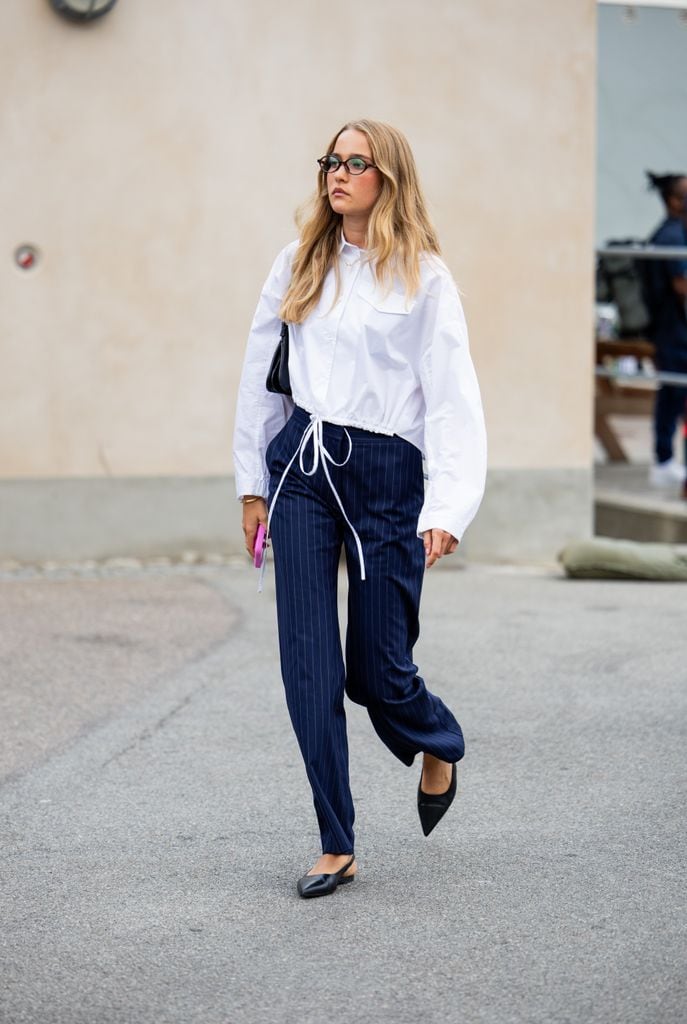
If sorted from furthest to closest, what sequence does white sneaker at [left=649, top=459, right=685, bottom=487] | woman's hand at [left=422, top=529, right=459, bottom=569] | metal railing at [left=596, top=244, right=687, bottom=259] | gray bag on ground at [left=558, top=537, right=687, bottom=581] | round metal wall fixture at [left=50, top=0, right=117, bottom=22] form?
white sneaker at [left=649, top=459, right=685, bottom=487], metal railing at [left=596, top=244, right=687, bottom=259], gray bag on ground at [left=558, top=537, right=687, bottom=581], round metal wall fixture at [left=50, top=0, right=117, bottom=22], woman's hand at [left=422, top=529, right=459, bottom=569]

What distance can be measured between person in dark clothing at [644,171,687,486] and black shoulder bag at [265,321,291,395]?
7.43 metres

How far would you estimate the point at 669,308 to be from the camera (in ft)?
37.2

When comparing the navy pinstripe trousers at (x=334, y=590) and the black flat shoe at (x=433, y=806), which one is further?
the black flat shoe at (x=433, y=806)

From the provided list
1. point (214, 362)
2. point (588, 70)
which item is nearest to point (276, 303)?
point (214, 362)

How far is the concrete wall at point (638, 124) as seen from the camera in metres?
11.2

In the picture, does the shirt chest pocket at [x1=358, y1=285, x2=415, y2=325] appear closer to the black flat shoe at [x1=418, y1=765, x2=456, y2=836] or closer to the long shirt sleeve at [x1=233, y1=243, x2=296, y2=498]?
the long shirt sleeve at [x1=233, y1=243, x2=296, y2=498]

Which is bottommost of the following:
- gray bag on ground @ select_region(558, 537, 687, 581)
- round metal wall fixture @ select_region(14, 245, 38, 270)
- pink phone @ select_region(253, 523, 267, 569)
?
gray bag on ground @ select_region(558, 537, 687, 581)

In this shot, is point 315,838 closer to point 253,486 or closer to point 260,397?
point 253,486

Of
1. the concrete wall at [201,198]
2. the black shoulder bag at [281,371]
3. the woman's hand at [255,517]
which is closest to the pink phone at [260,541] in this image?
the woman's hand at [255,517]

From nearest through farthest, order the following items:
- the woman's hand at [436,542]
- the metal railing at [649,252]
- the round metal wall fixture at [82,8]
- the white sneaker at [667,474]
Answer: the woman's hand at [436,542], the round metal wall fixture at [82,8], the metal railing at [649,252], the white sneaker at [667,474]

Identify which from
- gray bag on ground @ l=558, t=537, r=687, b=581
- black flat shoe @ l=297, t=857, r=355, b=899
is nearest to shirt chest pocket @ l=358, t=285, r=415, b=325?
black flat shoe @ l=297, t=857, r=355, b=899

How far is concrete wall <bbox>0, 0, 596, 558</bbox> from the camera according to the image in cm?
896

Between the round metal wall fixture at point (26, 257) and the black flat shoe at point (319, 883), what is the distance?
5622 mm

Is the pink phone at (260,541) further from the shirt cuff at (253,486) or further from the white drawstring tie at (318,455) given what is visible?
the white drawstring tie at (318,455)
